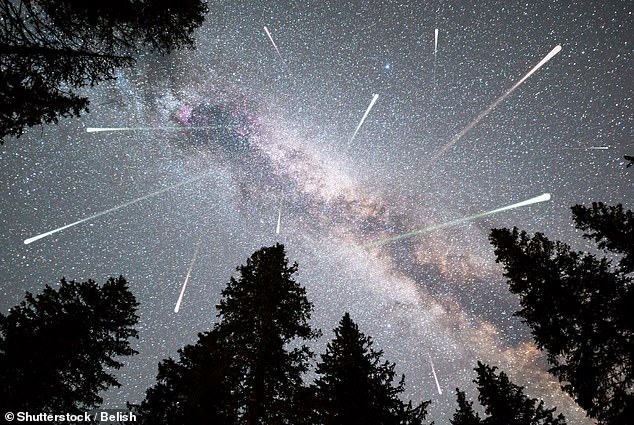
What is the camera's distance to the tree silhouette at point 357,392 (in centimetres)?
871

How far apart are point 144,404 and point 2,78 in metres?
11.0

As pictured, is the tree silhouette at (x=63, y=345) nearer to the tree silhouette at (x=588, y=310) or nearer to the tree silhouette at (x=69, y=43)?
the tree silhouette at (x=69, y=43)

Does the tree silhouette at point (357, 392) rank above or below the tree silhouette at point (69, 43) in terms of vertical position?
below

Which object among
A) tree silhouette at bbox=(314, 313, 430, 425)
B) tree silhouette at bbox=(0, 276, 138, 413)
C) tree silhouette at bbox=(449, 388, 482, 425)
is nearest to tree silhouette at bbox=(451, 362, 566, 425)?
tree silhouette at bbox=(449, 388, 482, 425)

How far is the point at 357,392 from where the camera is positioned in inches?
365

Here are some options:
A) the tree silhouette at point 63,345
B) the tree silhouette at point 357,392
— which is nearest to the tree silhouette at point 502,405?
the tree silhouette at point 357,392

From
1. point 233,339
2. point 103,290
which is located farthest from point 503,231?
point 103,290

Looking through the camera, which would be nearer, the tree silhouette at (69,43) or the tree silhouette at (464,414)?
the tree silhouette at (69,43)

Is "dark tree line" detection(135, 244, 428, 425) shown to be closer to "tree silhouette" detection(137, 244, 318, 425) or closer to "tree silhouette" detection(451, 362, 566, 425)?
"tree silhouette" detection(137, 244, 318, 425)

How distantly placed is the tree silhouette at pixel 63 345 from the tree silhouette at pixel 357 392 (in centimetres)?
809

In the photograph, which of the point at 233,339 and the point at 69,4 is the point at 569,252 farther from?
the point at 69,4

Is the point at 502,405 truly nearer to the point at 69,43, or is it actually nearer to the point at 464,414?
the point at 464,414

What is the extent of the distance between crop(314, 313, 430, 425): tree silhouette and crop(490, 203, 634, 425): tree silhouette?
4.77m

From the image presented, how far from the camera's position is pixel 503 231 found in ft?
38.9
